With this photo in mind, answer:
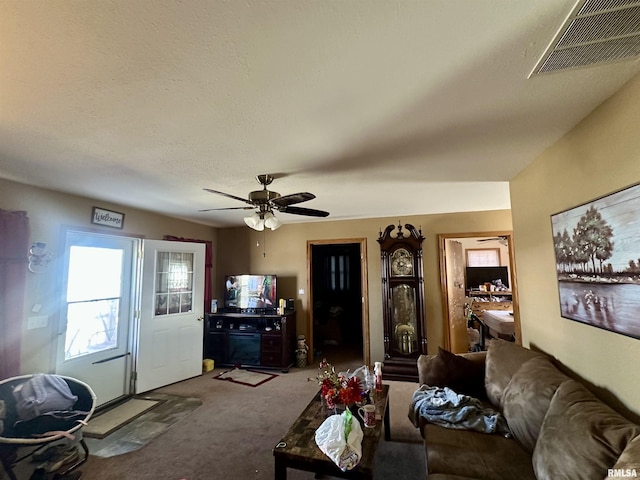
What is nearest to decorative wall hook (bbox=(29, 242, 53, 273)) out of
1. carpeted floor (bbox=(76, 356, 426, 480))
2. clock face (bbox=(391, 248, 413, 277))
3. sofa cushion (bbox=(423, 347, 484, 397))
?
carpeted floor (bbox=(76, 356, 426, 480))

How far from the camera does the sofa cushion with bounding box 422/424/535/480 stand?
1.57 m

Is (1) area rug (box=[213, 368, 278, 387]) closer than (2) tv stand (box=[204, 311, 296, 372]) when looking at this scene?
Yes

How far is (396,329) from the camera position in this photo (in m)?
4.21

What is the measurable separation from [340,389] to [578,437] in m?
1.31

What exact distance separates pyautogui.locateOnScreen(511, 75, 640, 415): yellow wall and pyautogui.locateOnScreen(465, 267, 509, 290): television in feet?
13.9

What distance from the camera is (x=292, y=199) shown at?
93.0 inches

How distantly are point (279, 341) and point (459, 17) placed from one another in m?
4.41

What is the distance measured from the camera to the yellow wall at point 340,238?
4.40 m

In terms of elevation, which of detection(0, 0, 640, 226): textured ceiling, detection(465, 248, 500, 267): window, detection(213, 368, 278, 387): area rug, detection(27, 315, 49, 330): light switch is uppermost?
detection(0, 0, 640, 226): textured ceiling

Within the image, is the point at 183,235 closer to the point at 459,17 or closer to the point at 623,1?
the point at 459,17

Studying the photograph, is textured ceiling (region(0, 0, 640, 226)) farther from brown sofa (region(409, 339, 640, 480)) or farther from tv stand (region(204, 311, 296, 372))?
tv stand (region(204, 311, 296, 372))

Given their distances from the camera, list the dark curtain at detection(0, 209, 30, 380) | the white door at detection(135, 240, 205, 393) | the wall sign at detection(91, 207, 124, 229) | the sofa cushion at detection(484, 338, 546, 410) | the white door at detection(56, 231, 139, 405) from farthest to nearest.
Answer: the white door at detection(135, 240, 205, 393)
the wall sign at detection(91, 207, 124, 229)
the white door at detection(56, 231, 139, 405)
the dark curtain at detection(0, 209, 30, 380)
the sofa cushion at detection(484, 338, 546, 410)

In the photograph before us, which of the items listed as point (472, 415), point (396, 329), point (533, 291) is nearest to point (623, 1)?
point (533, 291)

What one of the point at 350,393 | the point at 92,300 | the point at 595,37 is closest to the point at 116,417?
the point at 92,300
